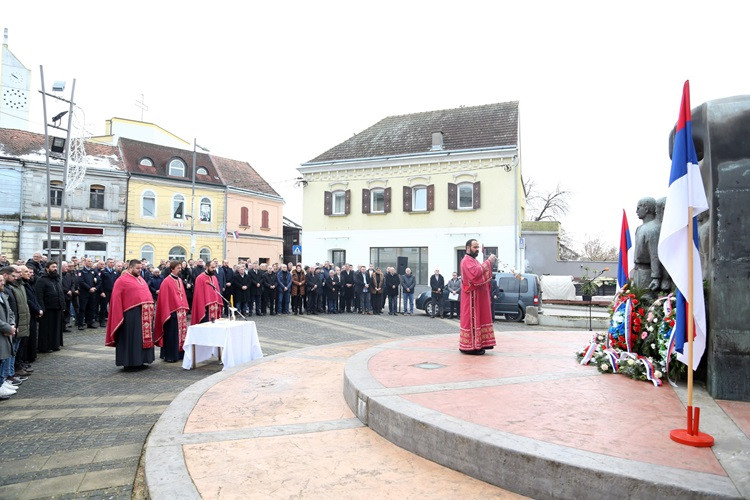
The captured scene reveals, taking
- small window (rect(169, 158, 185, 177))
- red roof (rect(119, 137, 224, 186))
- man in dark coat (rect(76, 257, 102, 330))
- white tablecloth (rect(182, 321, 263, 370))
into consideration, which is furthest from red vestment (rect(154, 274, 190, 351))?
small window (rect(169, 158, 185, 177))

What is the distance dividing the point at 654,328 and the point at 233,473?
5.06 metres

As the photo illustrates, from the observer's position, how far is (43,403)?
6.37 m

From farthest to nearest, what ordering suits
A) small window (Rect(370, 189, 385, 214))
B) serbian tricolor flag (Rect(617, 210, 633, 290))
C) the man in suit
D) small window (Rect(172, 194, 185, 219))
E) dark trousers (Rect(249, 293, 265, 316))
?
small window (Rect(172, 194, 185, 219)) < small window (Rect(370, 189, 385, 214)) < the man in suit < dark trousers (Rect(249, 293, 265, 316)) < serbian tricolor flag (Rect(617, 210, 633, 290))

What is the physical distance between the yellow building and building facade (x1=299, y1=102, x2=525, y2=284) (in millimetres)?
9734

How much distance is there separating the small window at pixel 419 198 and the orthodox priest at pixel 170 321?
18.9 metres

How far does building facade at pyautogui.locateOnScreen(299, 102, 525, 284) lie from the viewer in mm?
25453

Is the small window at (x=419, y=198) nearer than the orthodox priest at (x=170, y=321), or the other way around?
the orthodox priest at (x=170, y=321)

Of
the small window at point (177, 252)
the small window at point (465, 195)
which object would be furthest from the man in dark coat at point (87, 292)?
Result: the small window at point (177, 252)

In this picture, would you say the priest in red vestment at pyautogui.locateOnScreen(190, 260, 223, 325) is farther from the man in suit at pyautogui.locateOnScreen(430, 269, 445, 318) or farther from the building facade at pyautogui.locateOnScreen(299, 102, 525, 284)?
the building facade at pyautogui.locateOnScreen(299, 102, 525, 284)

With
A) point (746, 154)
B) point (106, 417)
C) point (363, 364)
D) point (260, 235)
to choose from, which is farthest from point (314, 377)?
point (260, 235)

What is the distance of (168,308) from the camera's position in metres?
9.32

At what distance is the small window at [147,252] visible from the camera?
33.5 metres

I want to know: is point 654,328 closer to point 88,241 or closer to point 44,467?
point 44,467

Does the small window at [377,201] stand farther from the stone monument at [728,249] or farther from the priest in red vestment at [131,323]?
the stone monument at [728,249]
